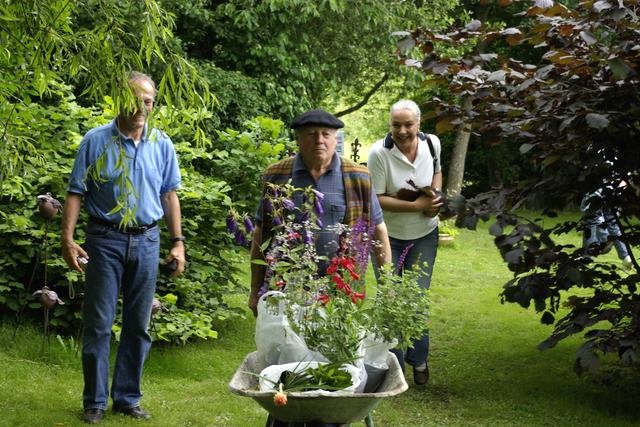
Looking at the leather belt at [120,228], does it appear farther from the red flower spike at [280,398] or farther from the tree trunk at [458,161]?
the tree trunk at [458,161]

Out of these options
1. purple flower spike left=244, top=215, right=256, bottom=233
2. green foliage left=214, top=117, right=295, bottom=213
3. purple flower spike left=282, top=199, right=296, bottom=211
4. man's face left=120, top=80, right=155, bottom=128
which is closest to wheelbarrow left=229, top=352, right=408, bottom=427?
purple flower spike left=282, top=199, right=296, bottom=211

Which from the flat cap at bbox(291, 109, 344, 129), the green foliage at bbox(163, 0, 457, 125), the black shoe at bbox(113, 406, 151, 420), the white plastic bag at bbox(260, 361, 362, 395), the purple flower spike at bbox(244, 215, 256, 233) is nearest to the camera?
the white plastic bag at bbox(260, 361, 362, 395)

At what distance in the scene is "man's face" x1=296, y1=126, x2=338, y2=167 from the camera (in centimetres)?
468

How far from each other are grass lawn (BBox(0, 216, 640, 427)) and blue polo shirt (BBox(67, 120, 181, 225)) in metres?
1.19

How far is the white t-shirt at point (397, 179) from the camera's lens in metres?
6.24

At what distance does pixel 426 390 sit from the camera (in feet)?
21.9

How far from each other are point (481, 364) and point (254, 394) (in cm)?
439

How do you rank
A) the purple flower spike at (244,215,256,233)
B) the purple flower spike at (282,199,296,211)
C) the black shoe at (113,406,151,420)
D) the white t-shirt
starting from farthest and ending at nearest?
1. the white t-shirt
2. the black shoe at (113,406,151,420)
3. the purple flower spike at (244,215,256,233)
4. the purple flower spike at (282,199,296,211)

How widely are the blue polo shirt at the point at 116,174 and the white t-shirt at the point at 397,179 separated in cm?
149

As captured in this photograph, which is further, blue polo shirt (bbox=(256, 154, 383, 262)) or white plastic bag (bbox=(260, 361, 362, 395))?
blue polo shirt (bbox=(256, 154, 383, 262))

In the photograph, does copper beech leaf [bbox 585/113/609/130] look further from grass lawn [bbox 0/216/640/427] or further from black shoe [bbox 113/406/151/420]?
black shoe [bbox 113/406/151/420]

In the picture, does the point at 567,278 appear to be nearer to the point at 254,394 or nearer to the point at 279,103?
the point at 254,394

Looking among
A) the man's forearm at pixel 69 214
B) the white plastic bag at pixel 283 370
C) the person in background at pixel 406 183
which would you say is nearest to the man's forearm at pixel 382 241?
the person in background at pixel 406 183

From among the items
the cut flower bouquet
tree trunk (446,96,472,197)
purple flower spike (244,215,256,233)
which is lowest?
the cut flower bouquet
